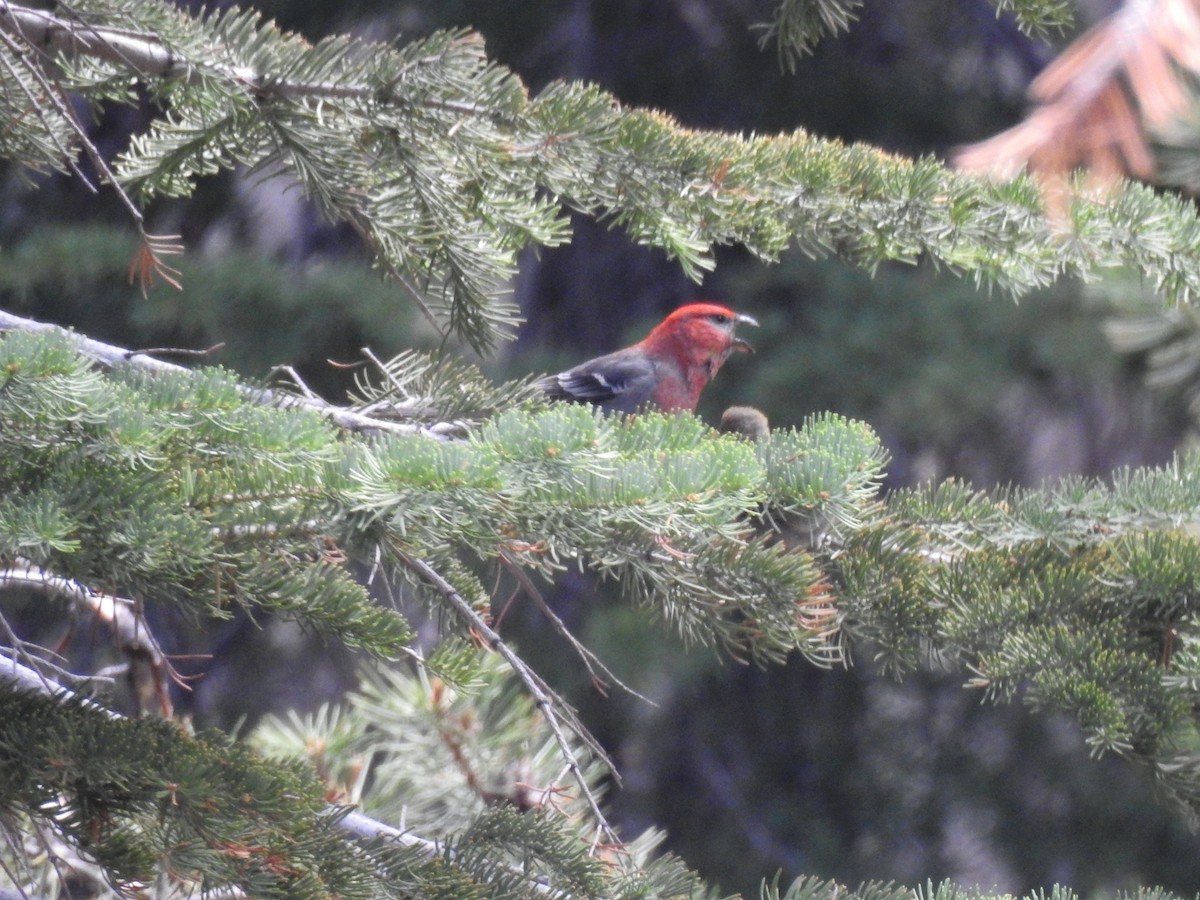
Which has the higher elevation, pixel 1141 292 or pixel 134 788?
pixel 1141 292

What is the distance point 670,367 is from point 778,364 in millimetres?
1186

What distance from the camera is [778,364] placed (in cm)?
453

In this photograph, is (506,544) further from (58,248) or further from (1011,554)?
(58,248)

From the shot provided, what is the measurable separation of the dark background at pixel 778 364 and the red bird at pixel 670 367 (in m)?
0.97

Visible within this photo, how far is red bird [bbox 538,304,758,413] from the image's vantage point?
3391 millimetres

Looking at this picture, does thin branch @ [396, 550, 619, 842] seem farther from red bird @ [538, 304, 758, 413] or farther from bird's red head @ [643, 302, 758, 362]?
bird's red head @ [643, 302, 758, 362]

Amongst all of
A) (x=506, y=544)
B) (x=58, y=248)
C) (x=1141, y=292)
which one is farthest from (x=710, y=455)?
(x=58, y=248)

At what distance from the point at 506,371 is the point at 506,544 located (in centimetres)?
318

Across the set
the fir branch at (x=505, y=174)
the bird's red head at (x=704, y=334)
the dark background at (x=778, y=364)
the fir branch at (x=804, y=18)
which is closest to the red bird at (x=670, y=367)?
the bird's red head at (x=704, y=334)

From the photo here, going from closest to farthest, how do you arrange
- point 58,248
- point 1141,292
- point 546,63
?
point 1141,292, point 58,248, point 546,63

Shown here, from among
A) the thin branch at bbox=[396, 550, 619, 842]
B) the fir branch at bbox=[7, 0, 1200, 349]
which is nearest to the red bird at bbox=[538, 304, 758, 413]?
the fir branch at bbox=[7, 0, 1200, 349]

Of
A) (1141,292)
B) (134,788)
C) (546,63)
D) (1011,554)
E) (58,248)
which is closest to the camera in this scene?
(134,788)

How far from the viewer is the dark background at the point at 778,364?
4371 mm

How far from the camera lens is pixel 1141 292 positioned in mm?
2016
